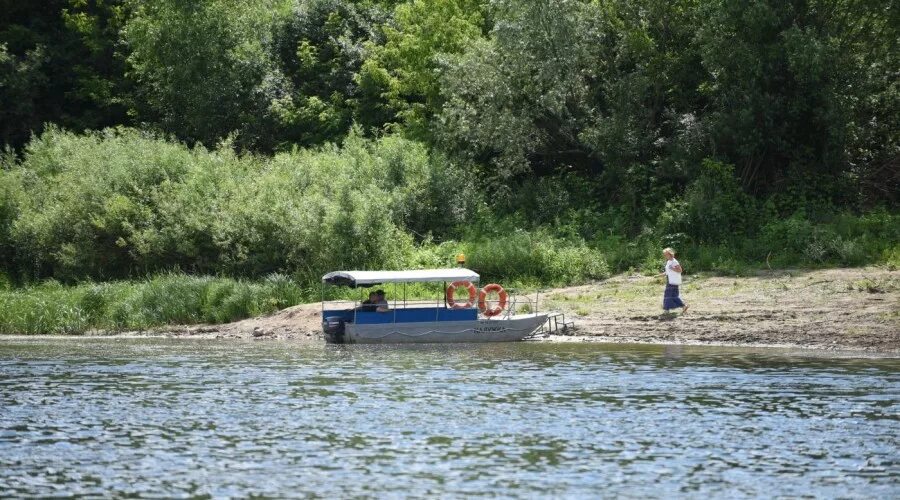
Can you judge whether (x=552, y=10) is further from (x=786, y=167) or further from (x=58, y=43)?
(x=58, y=43)

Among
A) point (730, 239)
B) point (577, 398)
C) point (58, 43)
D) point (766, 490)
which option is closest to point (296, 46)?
point (58, 43)

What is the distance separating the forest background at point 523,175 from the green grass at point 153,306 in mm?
74

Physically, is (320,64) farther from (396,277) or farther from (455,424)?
(455,424)

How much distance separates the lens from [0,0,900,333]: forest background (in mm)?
41812

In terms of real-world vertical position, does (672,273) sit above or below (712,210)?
below

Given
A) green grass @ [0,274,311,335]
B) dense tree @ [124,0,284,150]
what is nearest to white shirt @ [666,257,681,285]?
green grass @ [0,274,311,335]

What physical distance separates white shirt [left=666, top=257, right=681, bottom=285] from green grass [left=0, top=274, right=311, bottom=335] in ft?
41.2

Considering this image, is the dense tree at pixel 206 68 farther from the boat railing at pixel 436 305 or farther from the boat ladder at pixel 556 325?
the boat ladder at pixel 556 325

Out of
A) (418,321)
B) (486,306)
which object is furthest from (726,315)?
(418,321)

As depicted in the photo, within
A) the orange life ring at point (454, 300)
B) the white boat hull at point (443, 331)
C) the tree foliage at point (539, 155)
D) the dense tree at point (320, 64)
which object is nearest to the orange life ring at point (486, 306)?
the orange life ring at point (454, 300)

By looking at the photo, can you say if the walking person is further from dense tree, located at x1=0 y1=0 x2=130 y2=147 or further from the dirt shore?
dense tree, located at x1=0 y1=0 x2=130 y2=147

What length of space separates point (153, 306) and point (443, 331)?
11.1m

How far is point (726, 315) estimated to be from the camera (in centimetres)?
3584

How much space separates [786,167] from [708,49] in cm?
554
